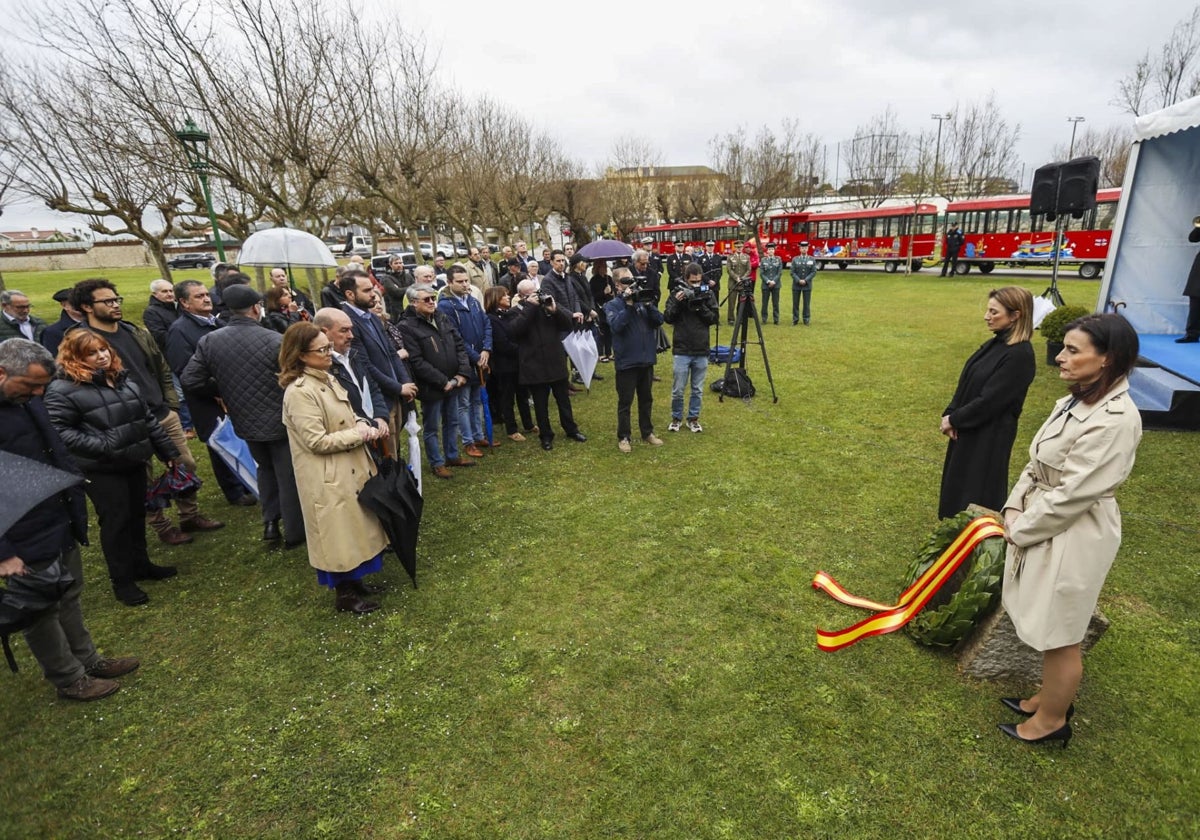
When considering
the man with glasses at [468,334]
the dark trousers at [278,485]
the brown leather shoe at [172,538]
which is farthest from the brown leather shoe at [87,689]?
the man with glasses at [468,334]

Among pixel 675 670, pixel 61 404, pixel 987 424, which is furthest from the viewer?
pixel 987 424

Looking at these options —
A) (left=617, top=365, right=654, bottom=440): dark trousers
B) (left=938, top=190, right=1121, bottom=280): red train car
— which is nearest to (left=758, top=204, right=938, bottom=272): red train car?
(left=938, top=190, right=1121, bottom=280): red train car

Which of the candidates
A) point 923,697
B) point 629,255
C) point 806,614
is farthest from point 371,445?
point 629,255

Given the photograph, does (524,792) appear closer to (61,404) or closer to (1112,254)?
(61,404)

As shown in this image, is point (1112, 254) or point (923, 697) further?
point (1112, 254)

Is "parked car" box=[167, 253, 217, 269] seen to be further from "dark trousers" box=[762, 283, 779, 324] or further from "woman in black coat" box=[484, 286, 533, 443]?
"woman in black coat" box=[484, 286, 533, 443]

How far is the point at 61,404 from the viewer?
3494 millimetres

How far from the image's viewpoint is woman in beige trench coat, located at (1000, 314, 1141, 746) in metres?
2.09

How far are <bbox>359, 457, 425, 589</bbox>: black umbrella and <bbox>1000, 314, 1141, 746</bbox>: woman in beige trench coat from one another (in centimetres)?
330

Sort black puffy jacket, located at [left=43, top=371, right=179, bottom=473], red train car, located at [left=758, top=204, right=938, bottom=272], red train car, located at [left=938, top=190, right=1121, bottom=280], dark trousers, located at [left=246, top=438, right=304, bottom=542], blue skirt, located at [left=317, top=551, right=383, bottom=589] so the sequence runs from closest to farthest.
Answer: black puffy jacket, located at [left=43, top=371, right=179, bottom=473], blue skirt, located at [left=317, top=551, right=383, bottom=589], dark trousers, located at [left=246, top=438, right=304, bottom=542], red train car, located at [left=938, top=190, right=1121, bottom=280], red train car, located at [left=758, top=204, right=938, bottom=272]

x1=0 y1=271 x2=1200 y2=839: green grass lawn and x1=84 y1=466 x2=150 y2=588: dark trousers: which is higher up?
x1=84 y1=466 x2=150 y2=588: dark trousers

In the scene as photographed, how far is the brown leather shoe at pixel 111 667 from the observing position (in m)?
3.26

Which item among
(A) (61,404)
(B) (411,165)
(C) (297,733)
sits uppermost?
(B) (411,165)

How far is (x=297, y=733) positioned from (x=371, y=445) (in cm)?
197
